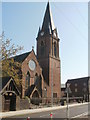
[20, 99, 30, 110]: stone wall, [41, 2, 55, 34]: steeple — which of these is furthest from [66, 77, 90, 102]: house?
[20, 99, 30, 110]: stone wall

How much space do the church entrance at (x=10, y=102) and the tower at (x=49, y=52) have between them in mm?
23474

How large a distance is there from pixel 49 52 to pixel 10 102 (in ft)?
92.8

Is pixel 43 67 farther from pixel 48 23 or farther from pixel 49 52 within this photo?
pixel 48 23

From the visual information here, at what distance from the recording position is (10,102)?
29.5m

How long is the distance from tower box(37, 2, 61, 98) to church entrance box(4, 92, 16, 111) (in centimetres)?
2347

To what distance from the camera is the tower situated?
179 feet

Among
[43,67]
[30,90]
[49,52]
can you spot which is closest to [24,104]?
[30,90]

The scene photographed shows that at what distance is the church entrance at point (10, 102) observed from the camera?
27958mm

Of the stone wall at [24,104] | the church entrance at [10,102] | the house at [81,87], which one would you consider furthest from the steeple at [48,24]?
the church entrance at [10,102]

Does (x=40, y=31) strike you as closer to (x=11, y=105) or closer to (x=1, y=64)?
(x=11, y=105)

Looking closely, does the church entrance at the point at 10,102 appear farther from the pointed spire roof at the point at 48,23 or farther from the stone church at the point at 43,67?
the pointed spire roof at the point at 48,23

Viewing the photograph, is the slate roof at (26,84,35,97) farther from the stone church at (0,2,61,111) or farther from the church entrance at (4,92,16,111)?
the church entrance at (4,92,16,111)

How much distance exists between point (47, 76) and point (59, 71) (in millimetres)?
6085

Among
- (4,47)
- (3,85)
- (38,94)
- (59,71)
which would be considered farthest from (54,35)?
(4,47)
